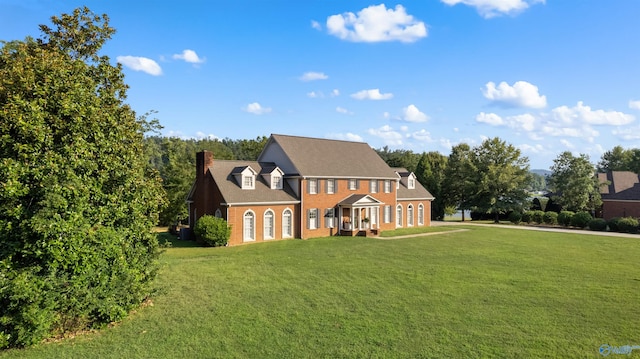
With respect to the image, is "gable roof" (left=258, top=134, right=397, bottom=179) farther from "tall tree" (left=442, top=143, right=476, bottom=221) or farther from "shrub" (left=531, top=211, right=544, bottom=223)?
"shrub" (left=531, top=211, right=544, bottom=223)

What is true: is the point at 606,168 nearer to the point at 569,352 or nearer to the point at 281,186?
the point at 281,186

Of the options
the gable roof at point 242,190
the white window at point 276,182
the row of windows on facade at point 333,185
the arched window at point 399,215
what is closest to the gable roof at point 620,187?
the arched window at point 399,215

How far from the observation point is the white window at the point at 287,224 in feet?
102

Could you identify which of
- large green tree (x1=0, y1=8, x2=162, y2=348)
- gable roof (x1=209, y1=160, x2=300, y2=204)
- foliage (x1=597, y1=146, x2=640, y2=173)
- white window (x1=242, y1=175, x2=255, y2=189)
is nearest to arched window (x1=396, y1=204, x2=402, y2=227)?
gable roof (x1=209, y1=160, x2=300, y2=204)

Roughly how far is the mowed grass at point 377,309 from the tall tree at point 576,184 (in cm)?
2742

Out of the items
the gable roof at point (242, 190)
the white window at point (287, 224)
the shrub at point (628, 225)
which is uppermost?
the gable roof at point (242, 190)

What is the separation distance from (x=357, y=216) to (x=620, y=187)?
35.4 metres

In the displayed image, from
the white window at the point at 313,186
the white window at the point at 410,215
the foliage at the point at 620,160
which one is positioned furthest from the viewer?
the foliage at the point at 620,160

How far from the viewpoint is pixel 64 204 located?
359 inches

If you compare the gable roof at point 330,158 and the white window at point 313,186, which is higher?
the gable roof at point 330,158

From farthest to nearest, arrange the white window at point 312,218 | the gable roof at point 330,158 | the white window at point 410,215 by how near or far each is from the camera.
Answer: the white window at point 410,215
the gable roof at point 330,158
the white window at point 312,218

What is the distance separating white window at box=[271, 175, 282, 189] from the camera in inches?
1240

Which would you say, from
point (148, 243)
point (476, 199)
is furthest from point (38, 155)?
point (476, 199)

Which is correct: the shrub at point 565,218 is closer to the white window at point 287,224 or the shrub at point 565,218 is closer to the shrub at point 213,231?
the white window at point 287,224
